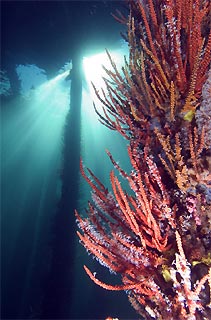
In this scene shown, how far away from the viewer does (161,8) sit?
2.74 metres

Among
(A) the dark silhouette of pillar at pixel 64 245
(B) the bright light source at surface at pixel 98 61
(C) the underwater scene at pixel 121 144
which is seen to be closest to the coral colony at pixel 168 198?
(C) the underwater scene at pixel 121 144

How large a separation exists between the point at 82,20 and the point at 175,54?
11.8 metres

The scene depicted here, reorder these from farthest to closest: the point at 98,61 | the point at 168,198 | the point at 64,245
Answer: the point at 98,61
the point at 64,245
the point at 168,198

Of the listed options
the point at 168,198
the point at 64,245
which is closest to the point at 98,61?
the point at 64,245

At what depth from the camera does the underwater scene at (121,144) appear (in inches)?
85.9

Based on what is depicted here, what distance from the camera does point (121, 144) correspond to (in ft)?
129

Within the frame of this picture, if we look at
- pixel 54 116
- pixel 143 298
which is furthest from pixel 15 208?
pixel 143 298

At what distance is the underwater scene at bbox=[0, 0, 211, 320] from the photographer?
2182 millimetres

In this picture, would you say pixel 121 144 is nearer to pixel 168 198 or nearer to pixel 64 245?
pixel 64 245

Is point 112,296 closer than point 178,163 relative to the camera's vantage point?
No

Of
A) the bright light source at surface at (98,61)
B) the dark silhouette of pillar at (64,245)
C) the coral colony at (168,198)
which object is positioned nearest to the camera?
the coral colony at (168,198)

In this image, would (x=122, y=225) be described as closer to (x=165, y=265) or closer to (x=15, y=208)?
(x=165, y=265)

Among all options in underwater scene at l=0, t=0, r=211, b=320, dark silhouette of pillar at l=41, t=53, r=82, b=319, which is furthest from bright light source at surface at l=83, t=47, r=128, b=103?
dark silhouette of pillar at l=41, t=53, r=82, b=319

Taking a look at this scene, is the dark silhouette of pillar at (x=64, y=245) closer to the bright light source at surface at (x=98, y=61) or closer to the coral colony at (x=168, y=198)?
the bright light source at surface at (x=98, y=61)
